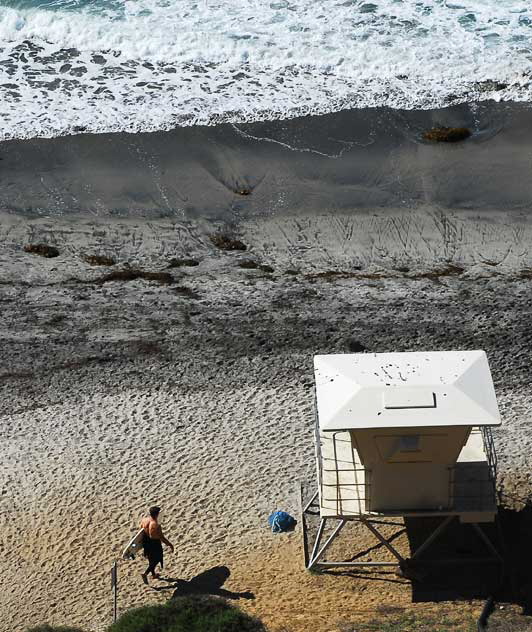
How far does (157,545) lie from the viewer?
2161cm

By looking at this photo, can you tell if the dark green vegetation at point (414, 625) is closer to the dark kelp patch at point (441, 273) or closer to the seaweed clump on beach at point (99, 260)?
the dark kelp patch at point (441, 273)

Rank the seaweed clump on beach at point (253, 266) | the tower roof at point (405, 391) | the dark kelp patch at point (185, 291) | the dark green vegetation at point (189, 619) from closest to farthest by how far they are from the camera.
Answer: the dark green vegetation at point (189, 619), the tower roof at point (405, 391), the dark kelp patch at point (185, 291), the seaweed clump on beach at point (253, 266)

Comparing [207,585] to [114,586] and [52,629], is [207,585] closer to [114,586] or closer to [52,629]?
[114,586]

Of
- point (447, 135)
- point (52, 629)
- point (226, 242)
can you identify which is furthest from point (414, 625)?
point (447, 135)

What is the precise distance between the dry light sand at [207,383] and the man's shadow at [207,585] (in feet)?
0.30

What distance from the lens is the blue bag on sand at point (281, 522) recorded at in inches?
901

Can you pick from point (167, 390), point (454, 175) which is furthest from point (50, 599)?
point (454, 175)

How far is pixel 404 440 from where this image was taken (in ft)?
65.3

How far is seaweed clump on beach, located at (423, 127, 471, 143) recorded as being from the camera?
3631 cm

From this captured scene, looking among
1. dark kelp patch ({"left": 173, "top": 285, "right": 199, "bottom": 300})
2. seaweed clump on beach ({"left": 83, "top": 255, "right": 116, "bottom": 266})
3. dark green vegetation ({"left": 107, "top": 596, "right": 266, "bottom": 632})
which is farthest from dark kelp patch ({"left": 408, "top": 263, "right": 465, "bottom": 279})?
dark green vegetation ({"left": 107, "top": 596, "right": 266, "bottom": 632})

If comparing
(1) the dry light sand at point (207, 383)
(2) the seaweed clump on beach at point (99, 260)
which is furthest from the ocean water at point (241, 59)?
(2) the seaweed clump on beach at point (99, 260)

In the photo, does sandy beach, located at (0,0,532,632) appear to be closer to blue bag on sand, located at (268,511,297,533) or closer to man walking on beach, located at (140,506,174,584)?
blue bag on sand, located at (268,511,297,533)

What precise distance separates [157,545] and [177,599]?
204cm

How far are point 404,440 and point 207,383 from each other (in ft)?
25.6
